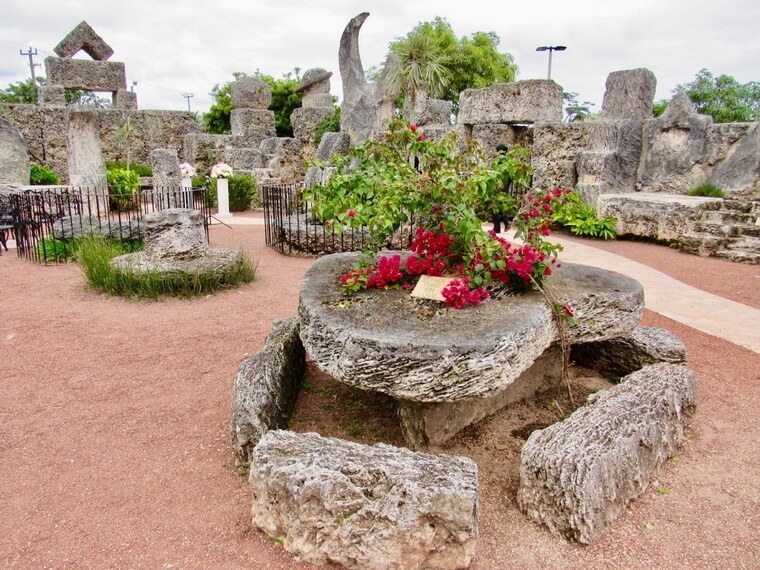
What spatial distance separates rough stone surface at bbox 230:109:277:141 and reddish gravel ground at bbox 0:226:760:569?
13.5m

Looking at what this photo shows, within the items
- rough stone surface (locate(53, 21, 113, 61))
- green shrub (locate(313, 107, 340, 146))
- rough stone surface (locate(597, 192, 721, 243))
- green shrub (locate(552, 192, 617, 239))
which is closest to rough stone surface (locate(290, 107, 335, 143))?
green shrub (locate(313, 107, 340, 146))

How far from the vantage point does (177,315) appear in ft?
17.5

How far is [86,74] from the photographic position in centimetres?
1719

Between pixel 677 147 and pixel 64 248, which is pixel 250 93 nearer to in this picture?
pixel 64 248

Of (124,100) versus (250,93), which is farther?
(124,100)

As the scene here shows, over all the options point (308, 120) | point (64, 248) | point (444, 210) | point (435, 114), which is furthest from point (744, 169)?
point (308, 120)

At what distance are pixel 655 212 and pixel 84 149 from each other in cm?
1093

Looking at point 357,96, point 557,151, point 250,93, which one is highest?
point 250,93

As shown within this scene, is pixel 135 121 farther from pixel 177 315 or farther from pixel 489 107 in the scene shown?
pixel 177 315

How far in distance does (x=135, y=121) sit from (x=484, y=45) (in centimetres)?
1808

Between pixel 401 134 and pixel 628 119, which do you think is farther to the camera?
pixel 628 119

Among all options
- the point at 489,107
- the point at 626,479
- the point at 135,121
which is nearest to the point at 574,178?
the point at 489,107

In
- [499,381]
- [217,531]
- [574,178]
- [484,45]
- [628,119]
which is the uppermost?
[484,45]

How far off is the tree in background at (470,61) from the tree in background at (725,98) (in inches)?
434
